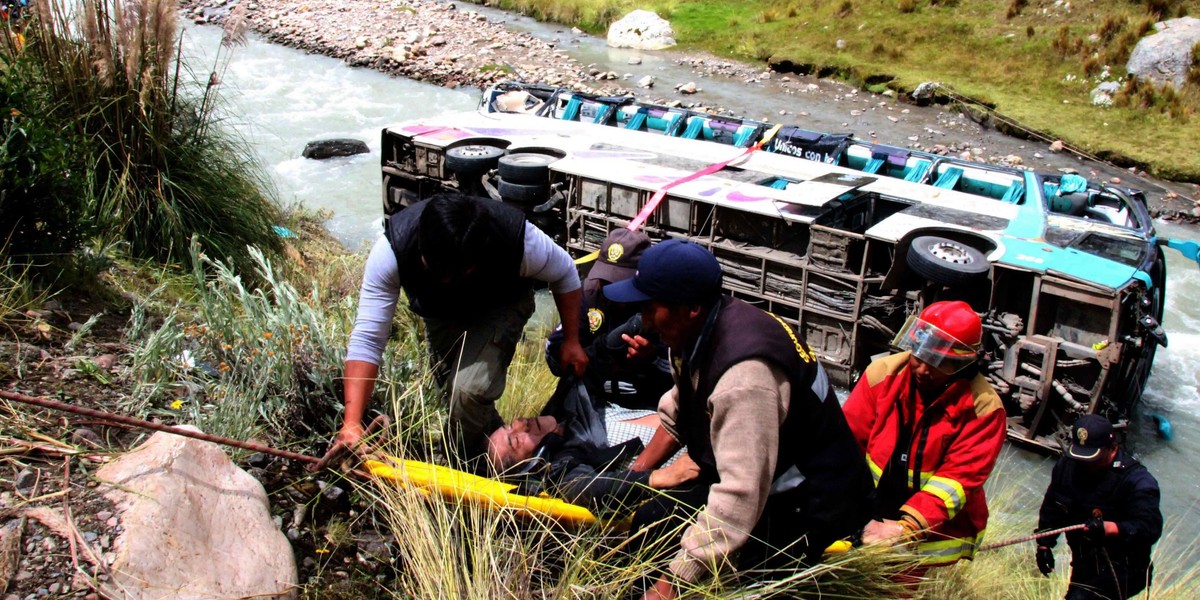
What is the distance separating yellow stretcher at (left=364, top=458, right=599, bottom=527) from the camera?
2900 mm

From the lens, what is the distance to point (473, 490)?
291 cm

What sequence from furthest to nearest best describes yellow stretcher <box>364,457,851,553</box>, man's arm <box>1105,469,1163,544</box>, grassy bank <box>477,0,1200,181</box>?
grassy bank <box>477,0,1200,181</box> → man's arm <box>1105,469,1163,544</box> → yellow stretcher <box>364,457,851,553</box>

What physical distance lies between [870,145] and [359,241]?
21.2 ft

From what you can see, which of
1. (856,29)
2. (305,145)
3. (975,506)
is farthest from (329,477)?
(856,29)

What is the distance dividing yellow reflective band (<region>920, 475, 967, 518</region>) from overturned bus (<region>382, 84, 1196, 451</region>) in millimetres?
3535

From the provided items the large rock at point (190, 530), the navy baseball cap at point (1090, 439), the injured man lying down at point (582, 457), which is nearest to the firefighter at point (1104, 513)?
the navy baseball cap at point (1090, 439)

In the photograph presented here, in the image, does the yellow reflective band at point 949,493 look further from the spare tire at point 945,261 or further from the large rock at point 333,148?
the large rock at point 333,148

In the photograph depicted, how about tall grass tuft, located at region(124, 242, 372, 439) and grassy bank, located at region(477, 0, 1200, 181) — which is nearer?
tall grass tuft, located at region(124, 242, 372, 439)

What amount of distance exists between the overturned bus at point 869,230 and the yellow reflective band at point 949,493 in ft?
11.6

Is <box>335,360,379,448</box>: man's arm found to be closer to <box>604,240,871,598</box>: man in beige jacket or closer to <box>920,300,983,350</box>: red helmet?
<box>604,240,871,598</box>: man in beige jacket

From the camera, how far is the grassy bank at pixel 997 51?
16516 millimetres

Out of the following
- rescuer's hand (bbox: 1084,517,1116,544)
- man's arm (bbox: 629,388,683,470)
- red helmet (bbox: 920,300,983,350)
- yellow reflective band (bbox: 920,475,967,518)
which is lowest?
rescuer's hand (bbox: 1084,517,1116,544)

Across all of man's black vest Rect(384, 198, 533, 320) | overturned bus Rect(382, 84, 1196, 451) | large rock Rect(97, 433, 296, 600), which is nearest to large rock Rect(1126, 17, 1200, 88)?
overturned bus Rect(382, 84, 1196, 451)

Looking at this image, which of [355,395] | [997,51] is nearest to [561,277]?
[355,395]
